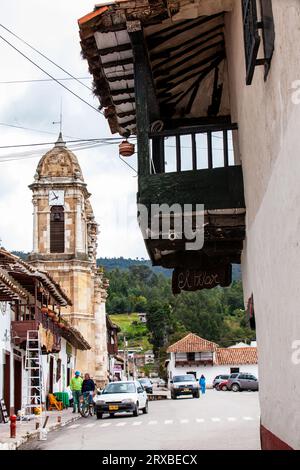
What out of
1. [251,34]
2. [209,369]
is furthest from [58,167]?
[251,34]

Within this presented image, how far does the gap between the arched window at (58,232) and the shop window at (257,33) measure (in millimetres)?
48509

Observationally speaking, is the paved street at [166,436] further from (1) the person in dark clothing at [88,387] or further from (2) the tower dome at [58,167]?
(2) the tower dome at [58,167]

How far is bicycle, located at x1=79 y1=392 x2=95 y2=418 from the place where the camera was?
26.6m

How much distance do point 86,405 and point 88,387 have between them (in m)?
0.67

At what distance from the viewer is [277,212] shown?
19.0 ft

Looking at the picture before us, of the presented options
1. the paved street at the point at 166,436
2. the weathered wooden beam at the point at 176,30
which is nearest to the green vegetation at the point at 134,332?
the paved street at the point at 166,436

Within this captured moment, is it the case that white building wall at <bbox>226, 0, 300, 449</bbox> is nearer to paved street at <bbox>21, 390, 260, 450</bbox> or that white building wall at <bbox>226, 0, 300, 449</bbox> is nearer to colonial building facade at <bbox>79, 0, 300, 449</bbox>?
colonial building facade at <bbox>79, 0, 300, 449</bbox>

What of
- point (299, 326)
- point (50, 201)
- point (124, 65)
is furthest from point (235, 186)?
point (50, 201)

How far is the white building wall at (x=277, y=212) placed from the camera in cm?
503

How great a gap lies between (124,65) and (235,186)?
2573 mm

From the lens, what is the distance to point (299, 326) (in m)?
5.09

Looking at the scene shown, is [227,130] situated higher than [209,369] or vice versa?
[227,130]

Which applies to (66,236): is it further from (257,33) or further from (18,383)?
(257,33)
